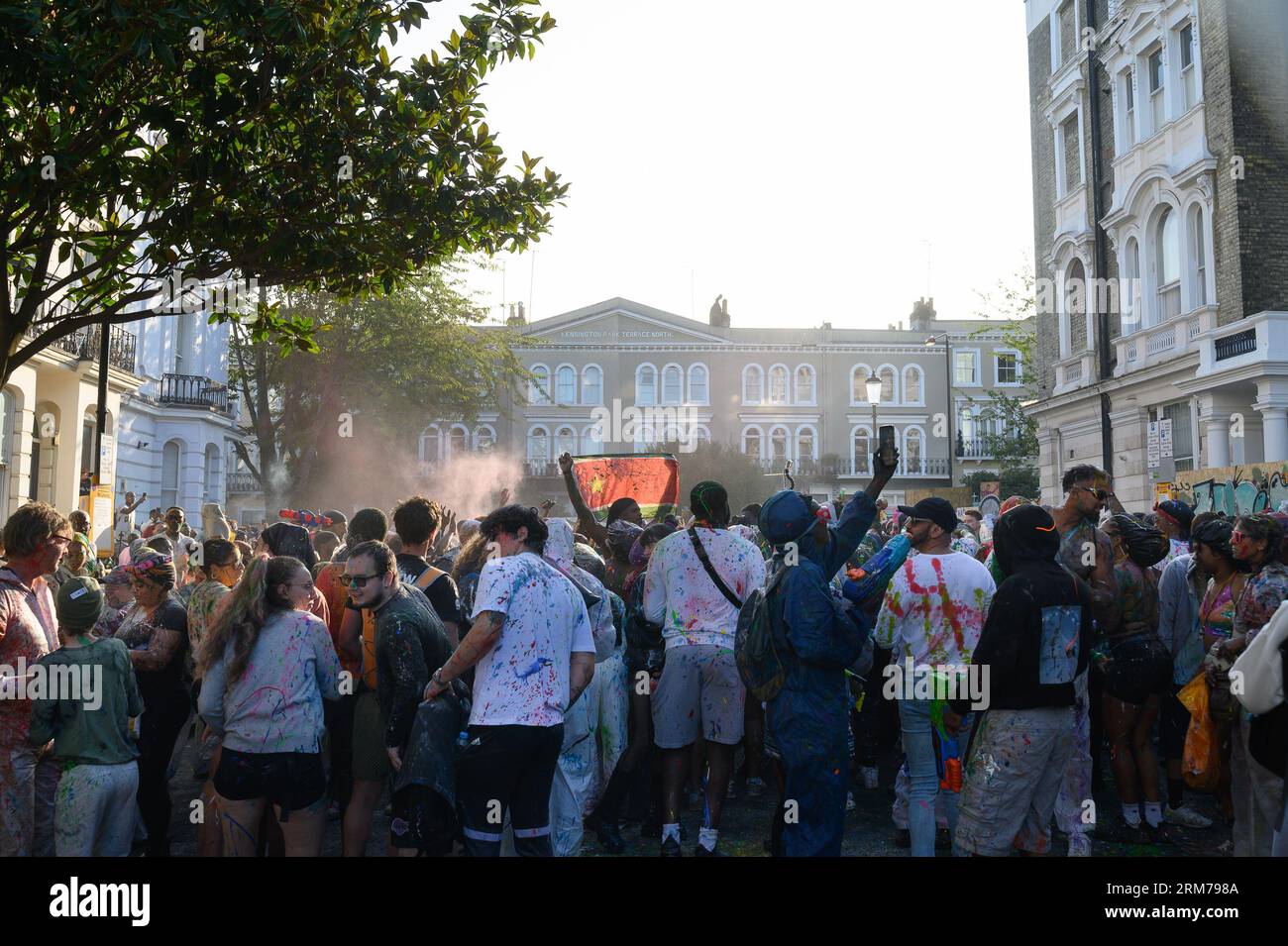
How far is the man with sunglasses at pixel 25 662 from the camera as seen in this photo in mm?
4887

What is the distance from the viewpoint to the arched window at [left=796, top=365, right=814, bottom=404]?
57125 millimetres

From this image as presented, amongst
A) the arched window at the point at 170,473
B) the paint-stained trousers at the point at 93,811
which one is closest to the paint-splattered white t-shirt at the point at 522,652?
the paint-stained trousers at the point at 93,811

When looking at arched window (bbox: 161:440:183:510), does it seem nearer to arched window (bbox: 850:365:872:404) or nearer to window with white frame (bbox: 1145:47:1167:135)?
window with white frame (bbox: 1145:47:1167:135)

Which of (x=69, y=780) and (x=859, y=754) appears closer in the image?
(x=69, y=780)

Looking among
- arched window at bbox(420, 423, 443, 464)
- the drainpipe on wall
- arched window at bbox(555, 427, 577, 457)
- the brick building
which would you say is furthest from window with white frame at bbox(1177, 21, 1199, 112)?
arched window at bbox(420, 423, 443, 464)

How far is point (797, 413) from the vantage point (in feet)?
187

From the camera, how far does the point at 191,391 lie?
2847 centimetres

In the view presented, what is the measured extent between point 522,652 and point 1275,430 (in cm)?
1739

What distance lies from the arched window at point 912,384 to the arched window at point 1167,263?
117ft

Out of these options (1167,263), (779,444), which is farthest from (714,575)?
(779,444)

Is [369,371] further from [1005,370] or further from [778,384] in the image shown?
[1005,370]

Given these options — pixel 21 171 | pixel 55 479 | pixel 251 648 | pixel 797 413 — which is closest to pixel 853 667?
pixel 251 648
